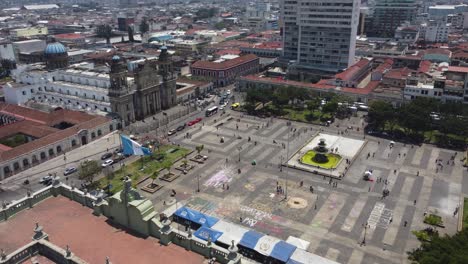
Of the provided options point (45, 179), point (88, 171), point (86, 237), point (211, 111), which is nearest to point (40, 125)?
point (45, 179)

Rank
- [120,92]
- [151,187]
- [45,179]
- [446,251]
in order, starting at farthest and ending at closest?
[120,92], [45,179], [151,187], [446,251]

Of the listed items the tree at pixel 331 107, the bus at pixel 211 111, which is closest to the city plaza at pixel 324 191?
the tree at pixel 331 107

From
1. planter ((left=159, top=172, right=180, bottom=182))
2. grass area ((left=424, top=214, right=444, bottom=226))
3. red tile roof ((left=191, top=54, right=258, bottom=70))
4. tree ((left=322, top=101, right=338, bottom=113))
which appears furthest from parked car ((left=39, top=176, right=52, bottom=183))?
red tile roof ((left=191, top=54, right=258, bottom=70))

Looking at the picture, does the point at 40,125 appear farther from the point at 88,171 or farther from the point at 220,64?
the point at 220,64

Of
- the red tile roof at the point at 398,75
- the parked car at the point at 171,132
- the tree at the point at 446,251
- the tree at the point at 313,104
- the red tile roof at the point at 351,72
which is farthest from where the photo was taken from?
the red tile roof at the point at 351,72

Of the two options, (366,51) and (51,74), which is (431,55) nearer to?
(366,51)

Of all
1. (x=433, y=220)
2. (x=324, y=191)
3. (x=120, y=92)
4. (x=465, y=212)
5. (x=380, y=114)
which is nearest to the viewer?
(x=433, y=220)

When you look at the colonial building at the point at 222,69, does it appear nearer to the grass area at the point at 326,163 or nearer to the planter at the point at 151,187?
the grass area at the point at 326,163
